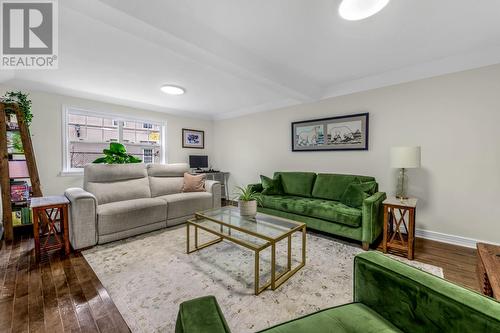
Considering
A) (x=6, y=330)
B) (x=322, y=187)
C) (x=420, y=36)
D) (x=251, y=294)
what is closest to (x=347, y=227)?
(x=322, y=187)

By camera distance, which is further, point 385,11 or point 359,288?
point 385,11

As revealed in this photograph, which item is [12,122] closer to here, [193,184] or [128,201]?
[128,201]

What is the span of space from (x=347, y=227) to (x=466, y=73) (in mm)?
2367

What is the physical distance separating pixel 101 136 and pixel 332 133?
4.40 meters

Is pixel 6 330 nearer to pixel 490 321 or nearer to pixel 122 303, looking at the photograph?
pixel 122 303

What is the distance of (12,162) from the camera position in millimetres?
2922

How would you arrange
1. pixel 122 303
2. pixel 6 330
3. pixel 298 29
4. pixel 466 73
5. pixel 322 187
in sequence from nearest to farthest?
pixel 6 330 → pixel 122 303 → pixel 298 29 → pixel 466 73 → pixel 322 187

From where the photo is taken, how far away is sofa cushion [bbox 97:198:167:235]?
267 centimetres

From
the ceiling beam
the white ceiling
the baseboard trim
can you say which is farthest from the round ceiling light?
the baseboard trim

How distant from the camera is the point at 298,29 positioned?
6.48 feet

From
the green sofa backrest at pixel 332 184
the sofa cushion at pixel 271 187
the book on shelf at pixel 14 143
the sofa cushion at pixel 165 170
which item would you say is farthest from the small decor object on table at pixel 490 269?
the book on shelf at pixel 14 143

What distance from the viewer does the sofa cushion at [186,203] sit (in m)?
3.35

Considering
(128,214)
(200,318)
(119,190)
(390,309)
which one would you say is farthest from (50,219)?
(390,309)

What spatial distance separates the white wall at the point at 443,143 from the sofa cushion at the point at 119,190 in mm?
3261
